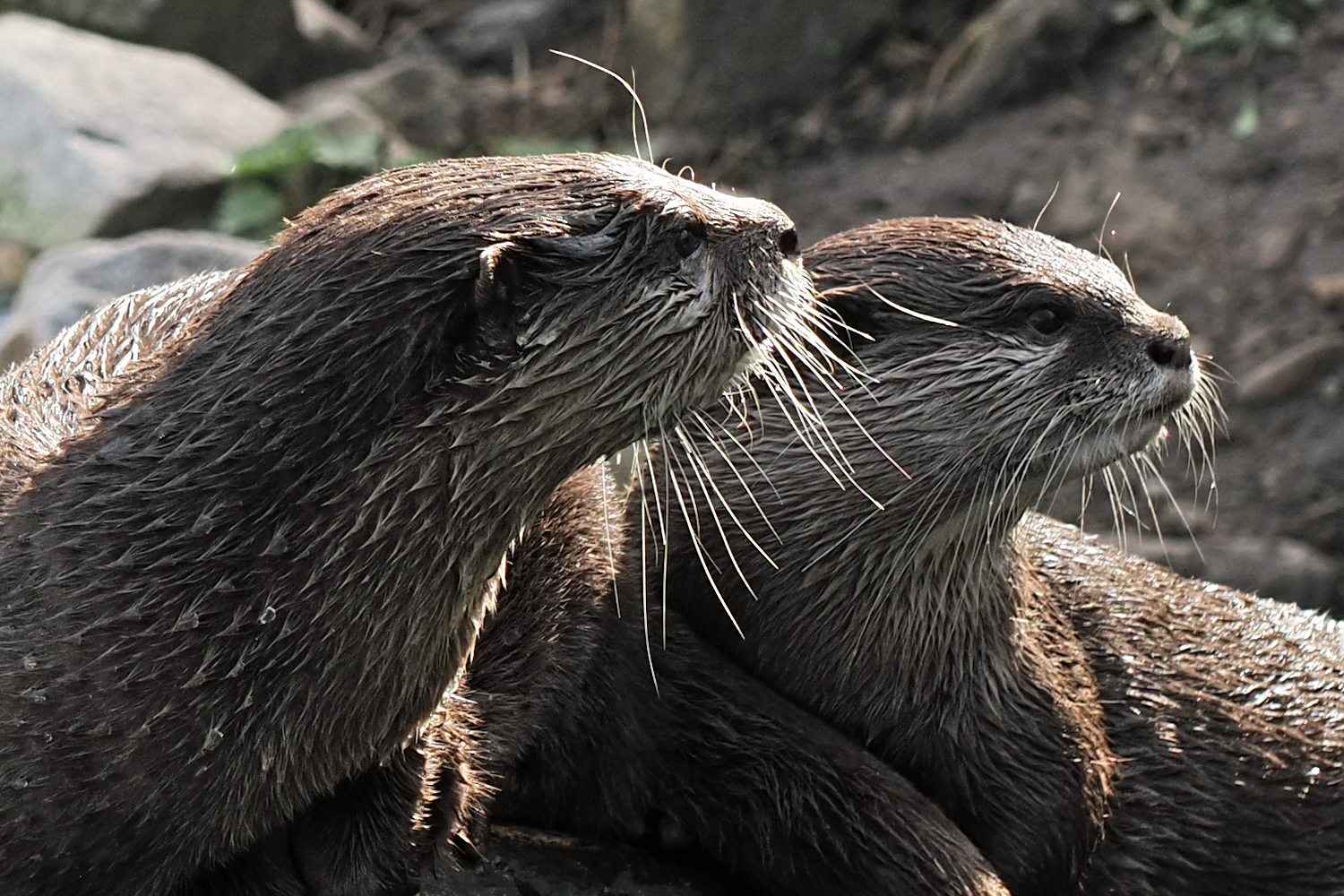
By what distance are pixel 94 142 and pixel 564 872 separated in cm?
475

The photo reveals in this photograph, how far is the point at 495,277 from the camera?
2158mm

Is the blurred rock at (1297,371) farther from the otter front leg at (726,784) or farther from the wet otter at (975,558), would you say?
the otter front leg at (726,784)

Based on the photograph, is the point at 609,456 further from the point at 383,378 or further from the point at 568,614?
the point at 568,614

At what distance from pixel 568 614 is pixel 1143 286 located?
3.97m

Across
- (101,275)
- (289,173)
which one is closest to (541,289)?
(101,275)

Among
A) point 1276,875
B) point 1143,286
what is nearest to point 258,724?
point 1276,875

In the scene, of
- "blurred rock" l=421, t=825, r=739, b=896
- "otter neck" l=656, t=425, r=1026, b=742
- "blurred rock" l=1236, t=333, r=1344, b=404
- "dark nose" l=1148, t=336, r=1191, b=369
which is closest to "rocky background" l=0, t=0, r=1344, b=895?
"blurred rock" l=1236, t=333, r=1344, b=404

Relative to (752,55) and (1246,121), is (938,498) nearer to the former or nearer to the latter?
(1246,121)

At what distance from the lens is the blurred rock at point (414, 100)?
8.23 meters

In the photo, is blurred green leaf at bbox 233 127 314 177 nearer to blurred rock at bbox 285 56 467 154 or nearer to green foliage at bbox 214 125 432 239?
green foliage at bbox 214 125 432 239

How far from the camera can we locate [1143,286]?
6.30m

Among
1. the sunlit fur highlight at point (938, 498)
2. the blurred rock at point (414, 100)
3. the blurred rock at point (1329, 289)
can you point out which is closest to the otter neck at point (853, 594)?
the sunlit fur highlight at point (938, 498)

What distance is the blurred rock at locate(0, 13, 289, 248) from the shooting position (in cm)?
670

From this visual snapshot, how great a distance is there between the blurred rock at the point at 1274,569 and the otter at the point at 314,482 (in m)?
3.46
